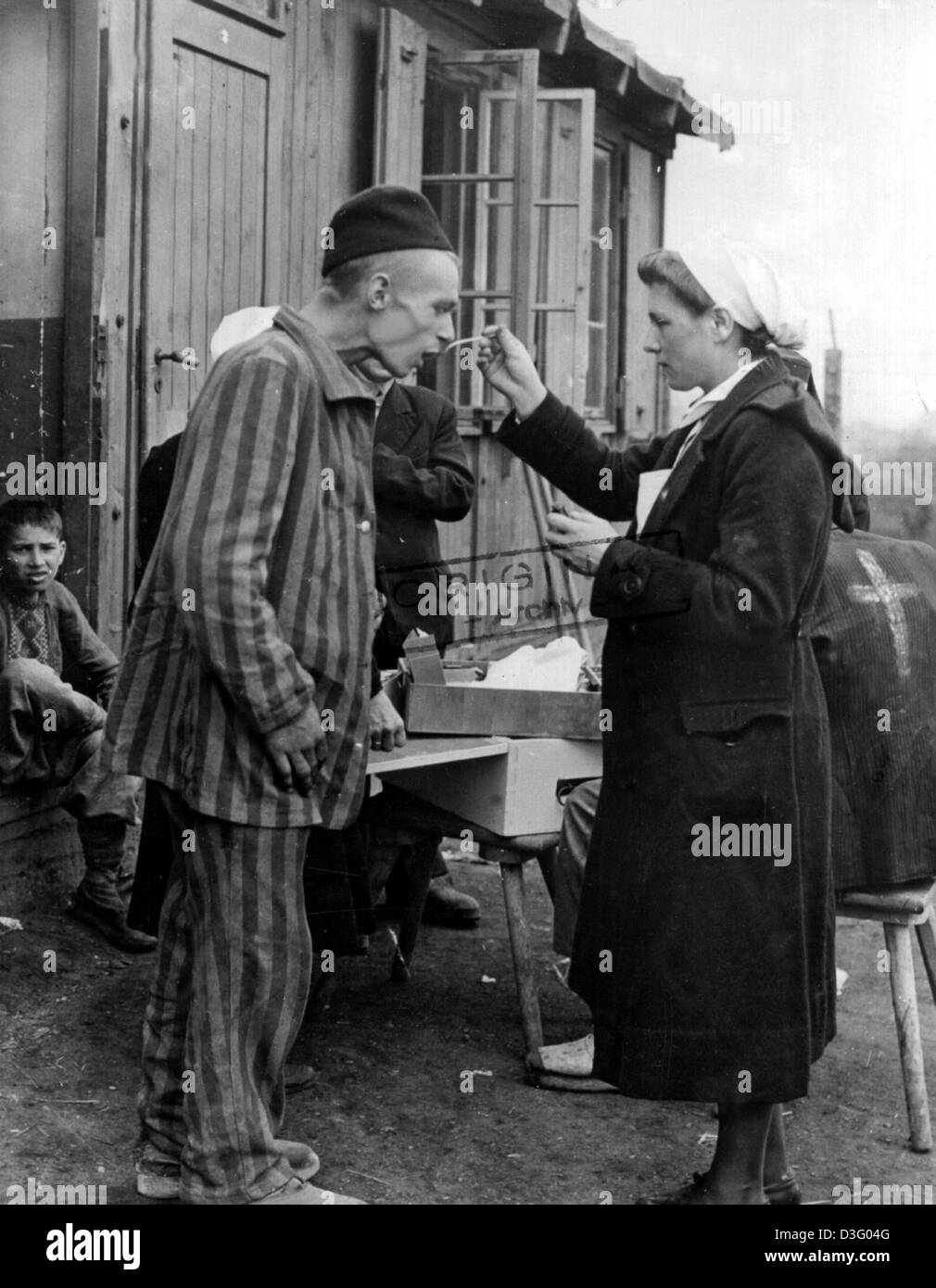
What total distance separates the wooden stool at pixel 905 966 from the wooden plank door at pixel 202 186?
111 inches

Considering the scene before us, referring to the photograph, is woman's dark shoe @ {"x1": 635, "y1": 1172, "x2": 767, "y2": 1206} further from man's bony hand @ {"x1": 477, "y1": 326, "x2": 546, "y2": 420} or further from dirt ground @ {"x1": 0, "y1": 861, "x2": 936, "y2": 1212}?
man's bony hand @ {"x1": 477, "y1": 326, "x2": 546, "y2": 420}

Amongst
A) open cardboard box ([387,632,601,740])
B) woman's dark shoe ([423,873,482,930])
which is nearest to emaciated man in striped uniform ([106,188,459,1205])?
open cardboard box ([387,632,601,740])

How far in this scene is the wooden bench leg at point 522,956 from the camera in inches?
158

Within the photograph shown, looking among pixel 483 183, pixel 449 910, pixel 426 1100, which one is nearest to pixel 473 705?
pixel 426 1100

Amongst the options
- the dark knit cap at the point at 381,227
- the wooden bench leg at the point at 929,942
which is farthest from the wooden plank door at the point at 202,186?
the wooden bench leg at the point at 929,942

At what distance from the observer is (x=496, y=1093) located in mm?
3910

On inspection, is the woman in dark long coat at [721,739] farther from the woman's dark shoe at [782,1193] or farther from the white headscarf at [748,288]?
the woman's dark shoe at [782,1193]

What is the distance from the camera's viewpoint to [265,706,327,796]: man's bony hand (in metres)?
2.71

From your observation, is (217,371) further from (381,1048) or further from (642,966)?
(381,1048)

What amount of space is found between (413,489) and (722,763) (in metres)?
2.10

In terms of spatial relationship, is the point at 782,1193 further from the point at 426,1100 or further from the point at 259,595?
the point at 259,595

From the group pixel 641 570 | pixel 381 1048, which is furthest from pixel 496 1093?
pixel 641 570

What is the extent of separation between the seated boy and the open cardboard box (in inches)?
47.6
